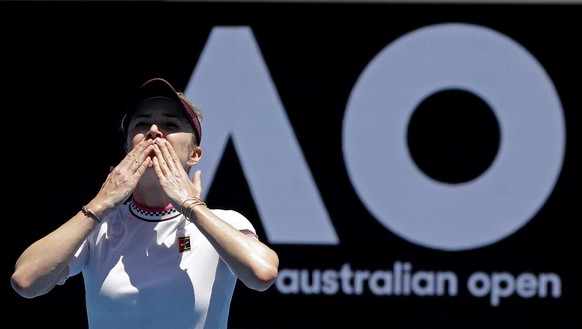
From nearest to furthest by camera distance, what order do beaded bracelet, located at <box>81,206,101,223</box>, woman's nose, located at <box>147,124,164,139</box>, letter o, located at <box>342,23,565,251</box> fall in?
beaded bracelet, located at <box>81,206,101,223</box> → woman's nose, located at <box>147,124,164,139</box> → letter o, located at <box>342,23,565,251</box>

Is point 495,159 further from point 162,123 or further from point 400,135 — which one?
point 162,123

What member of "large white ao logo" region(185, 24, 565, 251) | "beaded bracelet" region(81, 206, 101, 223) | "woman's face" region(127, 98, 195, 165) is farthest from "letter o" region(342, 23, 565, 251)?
"beaded bracelet" region(81, 206, 101, 223)

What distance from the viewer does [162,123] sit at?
112 inches

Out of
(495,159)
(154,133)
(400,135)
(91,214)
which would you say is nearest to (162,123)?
(154,133)

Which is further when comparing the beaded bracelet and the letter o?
the letter o

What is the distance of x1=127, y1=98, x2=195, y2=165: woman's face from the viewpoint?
284cm

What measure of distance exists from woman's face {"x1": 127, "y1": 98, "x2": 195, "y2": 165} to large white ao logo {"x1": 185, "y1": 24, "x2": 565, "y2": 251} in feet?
9.90

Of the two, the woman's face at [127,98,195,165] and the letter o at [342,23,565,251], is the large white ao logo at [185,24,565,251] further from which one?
the woman's face at [127,98,195,165]

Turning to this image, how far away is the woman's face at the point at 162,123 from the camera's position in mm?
2838

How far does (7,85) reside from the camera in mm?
6004

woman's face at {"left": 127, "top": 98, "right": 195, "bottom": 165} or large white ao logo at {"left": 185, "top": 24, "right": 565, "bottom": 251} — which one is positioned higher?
woman's face at {"left": 127, "top": 98, "right": 195, "bottom": 165}

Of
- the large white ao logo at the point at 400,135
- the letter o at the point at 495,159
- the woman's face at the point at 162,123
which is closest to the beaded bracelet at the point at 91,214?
the woman's face at the point at 162,123

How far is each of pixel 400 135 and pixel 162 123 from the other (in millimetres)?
3226

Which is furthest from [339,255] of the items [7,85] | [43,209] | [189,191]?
[189,191]
